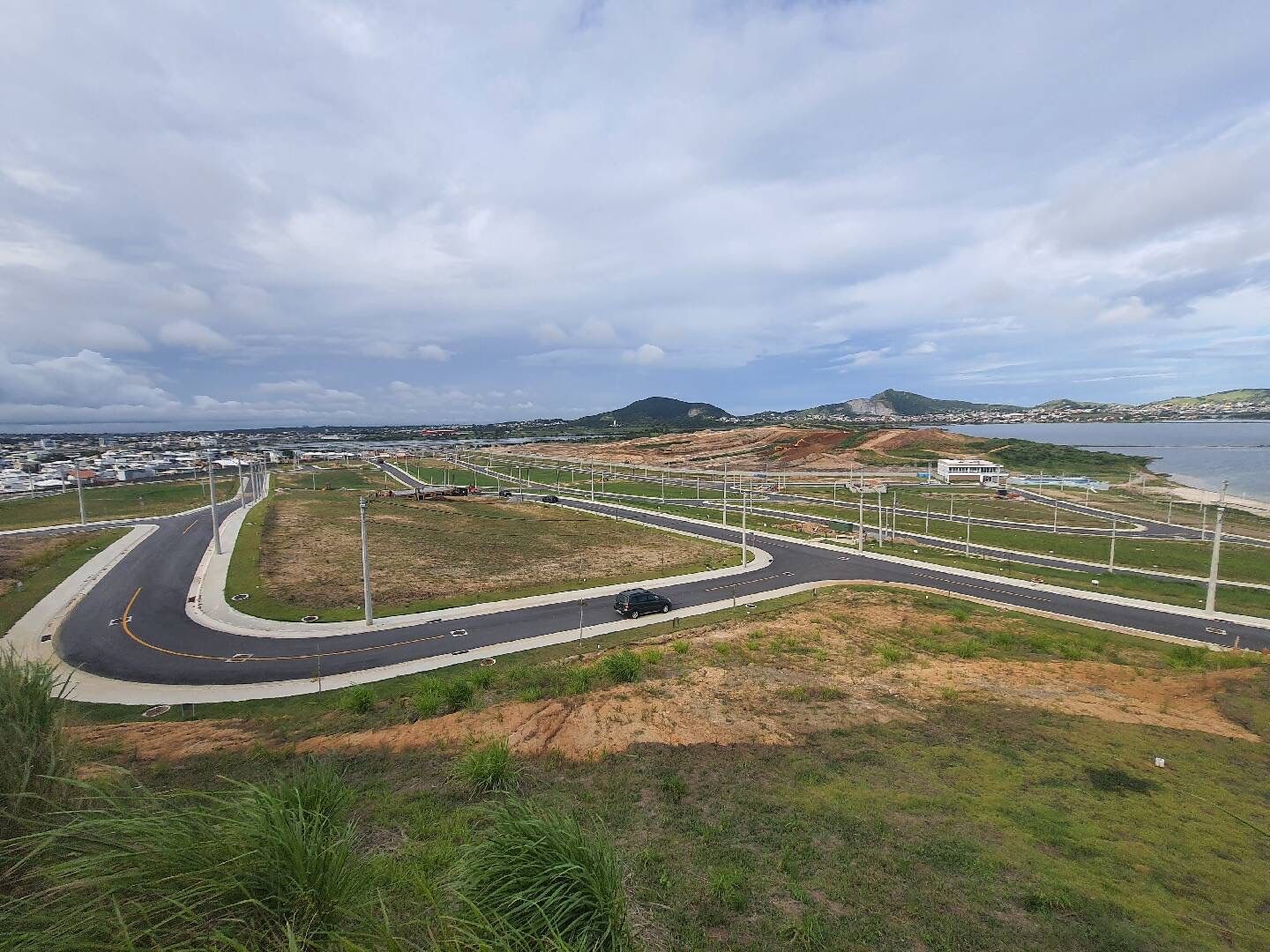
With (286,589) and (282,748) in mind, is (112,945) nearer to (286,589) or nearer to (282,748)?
(282,748)

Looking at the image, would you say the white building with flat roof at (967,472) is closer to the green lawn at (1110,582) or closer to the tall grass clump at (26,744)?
the green lawn at (1110,582)

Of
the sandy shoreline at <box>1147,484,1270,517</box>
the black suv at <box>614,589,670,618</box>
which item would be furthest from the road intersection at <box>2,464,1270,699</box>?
the sandy shoreline at <box>1147,484,1270,517</box>

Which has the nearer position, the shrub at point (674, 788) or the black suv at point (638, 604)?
the shrub at point (674, 788)

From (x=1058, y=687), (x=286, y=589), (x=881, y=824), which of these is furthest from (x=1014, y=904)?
(x=286, y=589)

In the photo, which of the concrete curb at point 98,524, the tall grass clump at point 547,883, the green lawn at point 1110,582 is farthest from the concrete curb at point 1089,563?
the concrete curb at point 98,524

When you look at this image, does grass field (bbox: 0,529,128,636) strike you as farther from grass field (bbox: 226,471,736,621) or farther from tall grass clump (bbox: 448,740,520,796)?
tall grass clump (bbox: 448,740,520,796)

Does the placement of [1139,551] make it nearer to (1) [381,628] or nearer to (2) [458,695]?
(2) [458,695]

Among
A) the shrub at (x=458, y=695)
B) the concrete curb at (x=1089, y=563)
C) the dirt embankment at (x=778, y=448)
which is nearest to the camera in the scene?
the shrub at (x=458, y=695)
